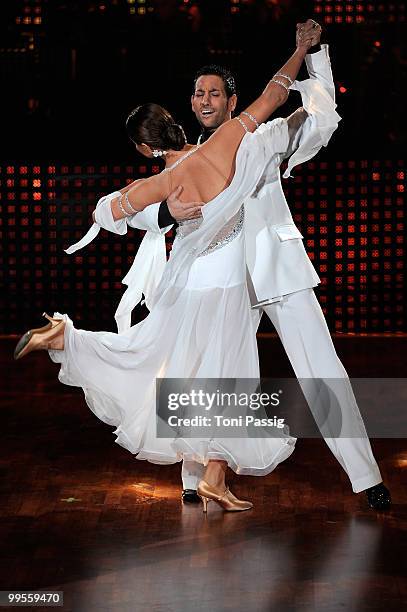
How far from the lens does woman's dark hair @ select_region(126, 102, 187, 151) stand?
15.2 feet

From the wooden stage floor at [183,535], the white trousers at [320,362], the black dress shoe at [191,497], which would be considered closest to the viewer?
the wooden stage floor at [183,535]

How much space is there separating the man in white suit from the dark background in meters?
4.43

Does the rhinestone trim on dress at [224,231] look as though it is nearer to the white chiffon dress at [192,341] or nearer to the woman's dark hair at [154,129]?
the white chiffon dress at [192,341]

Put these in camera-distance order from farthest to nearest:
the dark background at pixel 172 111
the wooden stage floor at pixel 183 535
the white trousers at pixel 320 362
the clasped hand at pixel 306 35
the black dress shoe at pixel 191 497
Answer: the dark background at pixel 172 111, the black dress shoe at pixel 191 497, the white trousers at pixel 320 362, the clasped hand at pixel 306 35, the wooden stage floor at pixel 183 535

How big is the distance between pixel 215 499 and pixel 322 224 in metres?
4.84

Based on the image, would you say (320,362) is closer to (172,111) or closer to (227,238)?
(227,238)

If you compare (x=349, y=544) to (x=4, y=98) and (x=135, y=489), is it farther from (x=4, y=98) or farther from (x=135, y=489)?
(x=4, y=98)

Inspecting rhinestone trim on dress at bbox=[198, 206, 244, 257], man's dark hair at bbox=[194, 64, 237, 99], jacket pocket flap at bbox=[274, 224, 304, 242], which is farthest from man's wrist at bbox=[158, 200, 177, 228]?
man's dark hair at bbox=[194, 64, 237, 99]

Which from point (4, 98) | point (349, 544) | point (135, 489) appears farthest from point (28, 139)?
point (349, 544)

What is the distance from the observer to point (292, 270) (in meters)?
4.60

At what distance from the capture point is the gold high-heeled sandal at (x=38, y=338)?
14.8ft

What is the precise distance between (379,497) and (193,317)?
94 cm

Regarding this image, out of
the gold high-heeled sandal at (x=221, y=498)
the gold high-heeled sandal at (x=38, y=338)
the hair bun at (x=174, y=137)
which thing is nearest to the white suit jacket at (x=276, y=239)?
the hair bun at (x=174, y=137)

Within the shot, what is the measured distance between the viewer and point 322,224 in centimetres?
920
